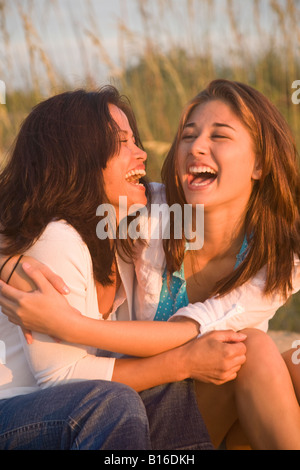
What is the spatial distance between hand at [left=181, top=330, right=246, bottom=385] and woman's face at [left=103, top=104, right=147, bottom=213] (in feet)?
1.61

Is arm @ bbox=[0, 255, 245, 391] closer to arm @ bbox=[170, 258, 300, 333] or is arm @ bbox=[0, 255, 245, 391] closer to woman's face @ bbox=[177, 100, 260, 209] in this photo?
arm @ bbox=[170, 258, 300, 333]

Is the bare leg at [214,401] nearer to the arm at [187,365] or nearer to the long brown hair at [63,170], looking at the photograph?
the arm at [187,365]

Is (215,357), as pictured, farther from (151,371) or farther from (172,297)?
(172,297)

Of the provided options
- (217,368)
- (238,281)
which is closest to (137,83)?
(238,281)

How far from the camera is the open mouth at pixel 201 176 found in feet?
6.25

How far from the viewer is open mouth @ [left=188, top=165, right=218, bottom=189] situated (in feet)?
6.25

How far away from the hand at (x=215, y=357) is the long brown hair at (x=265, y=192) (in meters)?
0.21

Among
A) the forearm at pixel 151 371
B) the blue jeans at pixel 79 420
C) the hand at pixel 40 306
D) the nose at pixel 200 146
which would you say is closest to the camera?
the blue jeans at pixel 79 420

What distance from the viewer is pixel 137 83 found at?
3.88 metres

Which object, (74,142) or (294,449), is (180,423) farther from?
(74,142)

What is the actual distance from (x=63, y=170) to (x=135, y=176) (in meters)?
0.29
